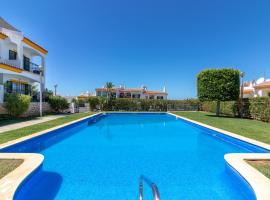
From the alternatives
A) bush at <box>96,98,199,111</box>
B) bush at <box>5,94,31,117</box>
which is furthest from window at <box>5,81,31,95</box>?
bush at <box>96,98,199,111</box>

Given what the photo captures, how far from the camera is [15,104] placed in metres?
13.8

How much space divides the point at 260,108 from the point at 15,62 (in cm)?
2183

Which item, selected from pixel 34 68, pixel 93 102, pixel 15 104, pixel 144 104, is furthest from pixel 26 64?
pixel 144 104

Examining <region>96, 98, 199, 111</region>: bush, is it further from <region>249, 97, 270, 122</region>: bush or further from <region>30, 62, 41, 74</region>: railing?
<region>249, 97, 270, 122</region>: bush

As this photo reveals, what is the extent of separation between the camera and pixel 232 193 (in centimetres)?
388

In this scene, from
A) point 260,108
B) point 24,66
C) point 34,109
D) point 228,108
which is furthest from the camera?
point 228,108

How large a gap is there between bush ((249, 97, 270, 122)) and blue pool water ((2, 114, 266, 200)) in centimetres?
824

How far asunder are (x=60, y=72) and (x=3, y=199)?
32.0 m

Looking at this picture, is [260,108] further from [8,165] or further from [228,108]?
[8,165]

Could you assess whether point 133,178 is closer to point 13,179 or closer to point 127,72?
point 13,179

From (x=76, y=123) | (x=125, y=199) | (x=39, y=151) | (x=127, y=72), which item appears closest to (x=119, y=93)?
(x=127, y=72)

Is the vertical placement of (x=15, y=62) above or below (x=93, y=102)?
above

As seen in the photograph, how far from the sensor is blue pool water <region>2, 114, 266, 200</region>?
3.81m

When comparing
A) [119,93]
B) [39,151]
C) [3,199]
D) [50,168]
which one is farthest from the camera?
[119,93]
